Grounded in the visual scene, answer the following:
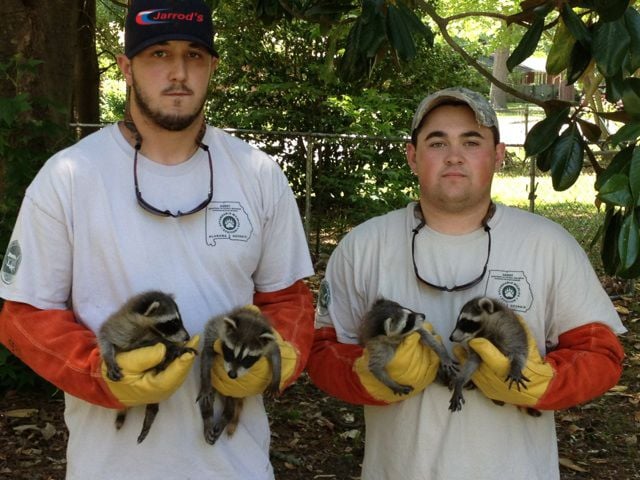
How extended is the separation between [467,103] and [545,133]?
23.3 inches

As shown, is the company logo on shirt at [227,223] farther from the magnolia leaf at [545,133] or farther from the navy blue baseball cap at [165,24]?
the magnolia leaf at [545,133]

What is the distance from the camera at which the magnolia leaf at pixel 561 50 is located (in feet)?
12.1

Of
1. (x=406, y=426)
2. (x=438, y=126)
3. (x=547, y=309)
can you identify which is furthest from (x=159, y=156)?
(x=547, y=309)

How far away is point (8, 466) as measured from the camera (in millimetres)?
5398

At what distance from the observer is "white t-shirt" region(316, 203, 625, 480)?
3049 millimetres

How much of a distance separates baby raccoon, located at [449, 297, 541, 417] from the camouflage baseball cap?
75 cm

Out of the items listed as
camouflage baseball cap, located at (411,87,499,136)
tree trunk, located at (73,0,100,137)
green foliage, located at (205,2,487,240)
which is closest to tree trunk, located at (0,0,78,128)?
green foliage, located at (205,2,487,240)

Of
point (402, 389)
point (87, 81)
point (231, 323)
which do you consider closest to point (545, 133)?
point (402, 389)

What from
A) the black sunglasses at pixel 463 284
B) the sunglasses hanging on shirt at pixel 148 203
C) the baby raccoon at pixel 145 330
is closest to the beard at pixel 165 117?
the sunglasses hanging on shirt at pixel 148 203

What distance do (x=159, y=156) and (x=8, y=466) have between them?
11.2 feet

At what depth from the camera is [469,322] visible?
304cm

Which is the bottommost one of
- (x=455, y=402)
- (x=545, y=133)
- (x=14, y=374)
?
(x=14, y=374)

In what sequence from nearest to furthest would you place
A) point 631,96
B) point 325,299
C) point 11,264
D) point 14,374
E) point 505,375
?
point 11,264 → point 505,375 → point 631,96 → point 325,299 → point 14,374

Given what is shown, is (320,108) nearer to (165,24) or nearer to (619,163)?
(619,163)
